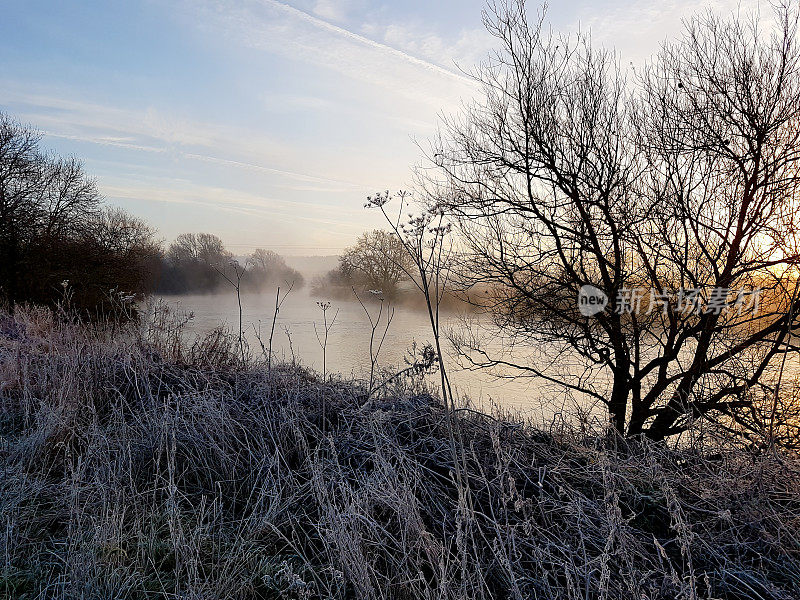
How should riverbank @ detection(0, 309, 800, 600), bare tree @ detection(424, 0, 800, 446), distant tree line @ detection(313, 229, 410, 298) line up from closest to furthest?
riverbank @ detection(0, 309, 800, 600)
bare tree @ detection(424, 0, 800, 446)
distant tree line @ detection(313, 229, 410, 298)

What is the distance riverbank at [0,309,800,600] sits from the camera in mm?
2436

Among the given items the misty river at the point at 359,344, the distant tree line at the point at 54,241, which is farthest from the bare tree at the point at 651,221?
the distant tree line at the point at 54,241

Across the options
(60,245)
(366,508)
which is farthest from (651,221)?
(60,245)

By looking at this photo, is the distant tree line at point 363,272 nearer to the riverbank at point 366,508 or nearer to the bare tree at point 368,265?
the bare tree at point 368,265

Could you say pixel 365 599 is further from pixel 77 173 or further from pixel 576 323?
pixel 77 173

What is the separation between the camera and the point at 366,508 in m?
2.69

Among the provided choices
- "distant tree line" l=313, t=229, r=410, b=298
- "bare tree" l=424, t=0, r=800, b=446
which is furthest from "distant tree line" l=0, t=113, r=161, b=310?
"bare tree" l=424, t=0, r=800, b=446

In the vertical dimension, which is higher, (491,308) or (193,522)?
(491,308)

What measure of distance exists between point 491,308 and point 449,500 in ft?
25.1

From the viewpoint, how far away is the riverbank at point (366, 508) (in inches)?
95.9

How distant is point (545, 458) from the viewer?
3.52 meters

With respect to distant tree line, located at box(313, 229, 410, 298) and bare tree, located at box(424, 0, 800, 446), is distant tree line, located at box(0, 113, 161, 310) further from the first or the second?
bare tree, located at box(424, 0, 800, 446)

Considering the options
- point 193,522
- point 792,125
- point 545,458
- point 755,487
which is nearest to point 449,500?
point 545,458

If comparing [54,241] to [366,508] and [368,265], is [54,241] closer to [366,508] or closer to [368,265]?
[368,265]
